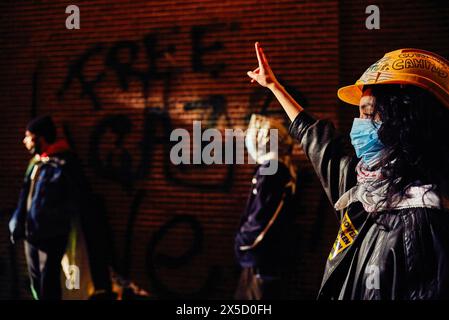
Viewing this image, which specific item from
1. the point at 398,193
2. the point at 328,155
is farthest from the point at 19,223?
the point at 398,193

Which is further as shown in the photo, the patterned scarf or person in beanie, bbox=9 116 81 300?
person in beanie, bbox=9 116 81 300

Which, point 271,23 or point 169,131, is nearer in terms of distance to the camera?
point 271,23

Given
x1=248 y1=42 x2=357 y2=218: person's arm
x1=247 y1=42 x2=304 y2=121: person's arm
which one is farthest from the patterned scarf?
x1=247 y1=42 x2=304 y2=121: person's arm

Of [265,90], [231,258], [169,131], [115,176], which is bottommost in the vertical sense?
[231,258]

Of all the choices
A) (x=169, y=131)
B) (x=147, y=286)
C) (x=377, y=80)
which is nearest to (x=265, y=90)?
(x=169, y=131)

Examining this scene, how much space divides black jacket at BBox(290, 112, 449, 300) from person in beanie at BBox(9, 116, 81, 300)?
3640 mm

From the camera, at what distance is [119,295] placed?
597cm

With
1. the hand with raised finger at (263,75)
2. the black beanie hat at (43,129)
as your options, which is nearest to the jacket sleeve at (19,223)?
the black beanie hat at (43,129)

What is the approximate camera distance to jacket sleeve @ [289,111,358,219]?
2344 mm

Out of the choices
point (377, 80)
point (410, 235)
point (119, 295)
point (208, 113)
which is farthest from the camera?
point (208, 113)

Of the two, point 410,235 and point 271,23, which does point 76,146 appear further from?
point 410,235

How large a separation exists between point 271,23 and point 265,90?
2.55ft

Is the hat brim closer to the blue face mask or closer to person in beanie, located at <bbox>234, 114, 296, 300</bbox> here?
the blue face mask

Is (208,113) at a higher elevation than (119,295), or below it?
higher
